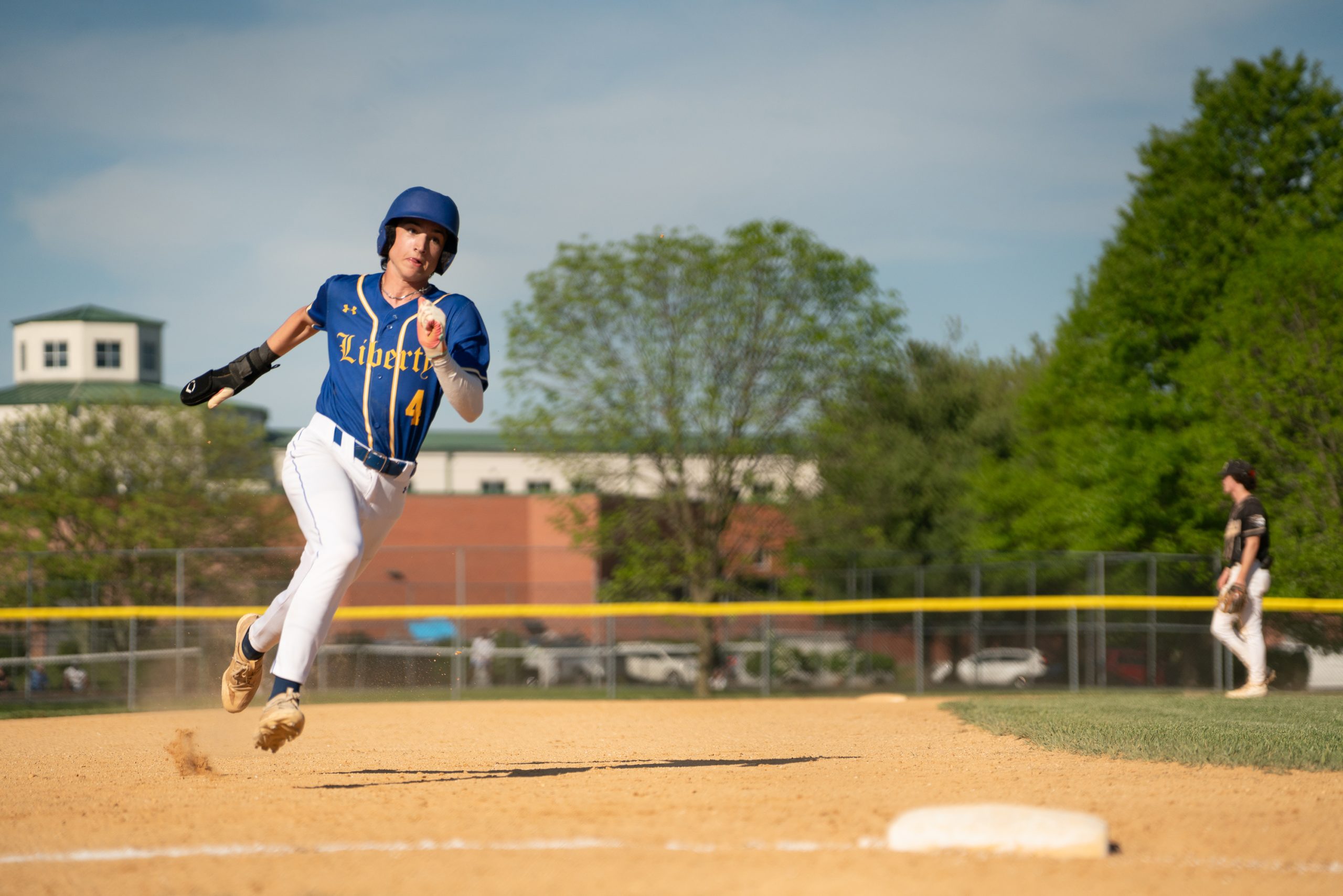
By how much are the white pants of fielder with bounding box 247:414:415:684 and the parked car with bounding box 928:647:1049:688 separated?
20.1 m

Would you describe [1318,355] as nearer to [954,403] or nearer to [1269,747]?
[1269,747]

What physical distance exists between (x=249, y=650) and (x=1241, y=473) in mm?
8809

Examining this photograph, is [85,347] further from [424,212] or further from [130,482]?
[424,212]

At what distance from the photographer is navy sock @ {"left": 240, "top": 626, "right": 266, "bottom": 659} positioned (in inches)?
221

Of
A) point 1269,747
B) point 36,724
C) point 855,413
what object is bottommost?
point 36,724

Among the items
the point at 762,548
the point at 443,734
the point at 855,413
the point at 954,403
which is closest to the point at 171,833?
the point at 443,734

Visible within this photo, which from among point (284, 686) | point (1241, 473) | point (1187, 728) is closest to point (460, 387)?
point (284, 686)

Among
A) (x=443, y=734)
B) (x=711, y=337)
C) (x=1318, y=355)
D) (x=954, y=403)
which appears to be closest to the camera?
(x=443, y=734)

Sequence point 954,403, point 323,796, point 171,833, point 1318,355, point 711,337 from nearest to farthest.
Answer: point 171,833
point 323,796
point 1318,355
point 711,337
point 954,403

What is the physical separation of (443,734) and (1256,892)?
20.0 ft

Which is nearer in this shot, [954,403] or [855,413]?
[855,413]

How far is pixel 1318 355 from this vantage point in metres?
20.9

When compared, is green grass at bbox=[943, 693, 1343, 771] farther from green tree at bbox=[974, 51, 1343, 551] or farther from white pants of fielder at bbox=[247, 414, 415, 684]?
green tree at bbox=[974, 51, 1343, 551]

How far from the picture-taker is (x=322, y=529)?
5.21 m
